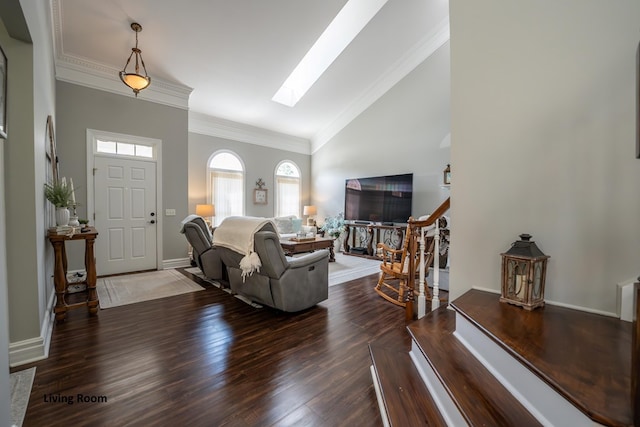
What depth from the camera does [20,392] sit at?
1.67m

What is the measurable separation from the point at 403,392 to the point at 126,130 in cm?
543

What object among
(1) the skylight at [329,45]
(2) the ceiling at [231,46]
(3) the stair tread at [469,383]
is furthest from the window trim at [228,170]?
(3) the stair tread at [469,383]

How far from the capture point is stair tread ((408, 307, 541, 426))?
1065 mm

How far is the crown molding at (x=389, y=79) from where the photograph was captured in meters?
5.02

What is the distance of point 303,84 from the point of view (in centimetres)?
605

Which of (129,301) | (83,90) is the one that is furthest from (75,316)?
(83,90)

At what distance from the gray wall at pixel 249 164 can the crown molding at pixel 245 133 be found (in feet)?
0.36

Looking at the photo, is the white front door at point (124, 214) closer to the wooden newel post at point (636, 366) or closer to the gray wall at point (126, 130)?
the gray wall at point (126, 130)

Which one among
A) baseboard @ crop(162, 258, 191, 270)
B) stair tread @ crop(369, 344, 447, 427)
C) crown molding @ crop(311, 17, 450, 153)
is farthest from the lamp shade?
stair tread @ crop(369, 344, 447, 427)

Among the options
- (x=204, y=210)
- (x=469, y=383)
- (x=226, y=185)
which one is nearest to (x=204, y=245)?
(x=204, y=210)

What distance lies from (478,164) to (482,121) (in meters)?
0.33

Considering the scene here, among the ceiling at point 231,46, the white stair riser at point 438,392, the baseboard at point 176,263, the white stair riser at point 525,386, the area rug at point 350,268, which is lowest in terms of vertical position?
the area rug at point 350,268

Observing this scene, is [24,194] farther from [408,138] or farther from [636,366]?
[408,138]

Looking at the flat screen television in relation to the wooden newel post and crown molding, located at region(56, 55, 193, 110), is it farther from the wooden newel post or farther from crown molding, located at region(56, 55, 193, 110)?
the wooden newel post
